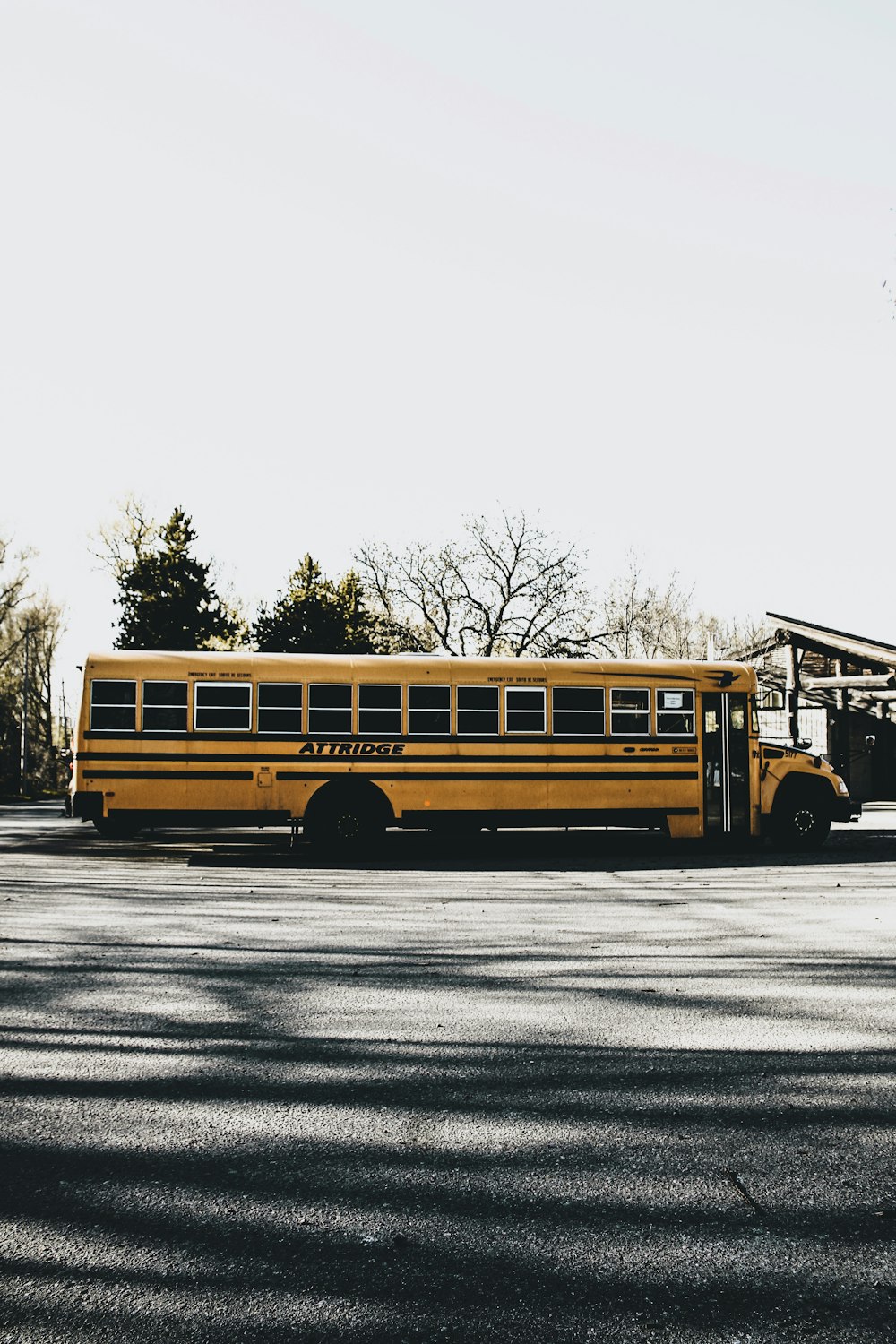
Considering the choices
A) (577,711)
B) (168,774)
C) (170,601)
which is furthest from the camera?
(170,601)


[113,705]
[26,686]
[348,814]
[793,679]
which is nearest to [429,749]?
[348,814]

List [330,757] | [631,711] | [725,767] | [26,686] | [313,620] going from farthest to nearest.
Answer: [26,686] → [313,620] → [725,767] → [631,711] → [330,757]

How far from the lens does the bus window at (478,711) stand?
53.5 feet

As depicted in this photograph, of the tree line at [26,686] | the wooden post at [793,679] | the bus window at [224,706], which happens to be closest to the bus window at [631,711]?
the bus window at [224,706]

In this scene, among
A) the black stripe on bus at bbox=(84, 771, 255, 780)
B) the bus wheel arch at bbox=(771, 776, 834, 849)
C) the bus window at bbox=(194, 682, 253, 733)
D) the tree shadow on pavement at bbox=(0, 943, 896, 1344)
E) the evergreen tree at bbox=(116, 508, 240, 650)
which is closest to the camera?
the tree shadow on pavement at bbox=(0, 943, 896, 1344)

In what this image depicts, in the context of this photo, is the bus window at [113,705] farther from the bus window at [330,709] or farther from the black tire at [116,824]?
the bus window at [330,709]

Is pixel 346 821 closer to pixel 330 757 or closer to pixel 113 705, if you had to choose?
pixel 330 757

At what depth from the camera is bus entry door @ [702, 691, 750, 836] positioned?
16984mm

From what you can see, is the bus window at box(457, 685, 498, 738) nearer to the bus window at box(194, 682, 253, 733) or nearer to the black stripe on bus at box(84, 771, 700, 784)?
the black stripe on bus at box(84, 771, 700, 784)

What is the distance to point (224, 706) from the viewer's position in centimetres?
1582

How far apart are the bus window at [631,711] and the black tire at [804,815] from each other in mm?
2538

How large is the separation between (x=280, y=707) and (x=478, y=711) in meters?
2.86

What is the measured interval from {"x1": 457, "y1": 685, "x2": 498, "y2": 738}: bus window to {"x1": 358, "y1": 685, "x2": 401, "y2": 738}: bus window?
91cm

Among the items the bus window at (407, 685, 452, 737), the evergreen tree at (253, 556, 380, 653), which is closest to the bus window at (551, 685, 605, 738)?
the bus window at (407, 685, 452, 737)
